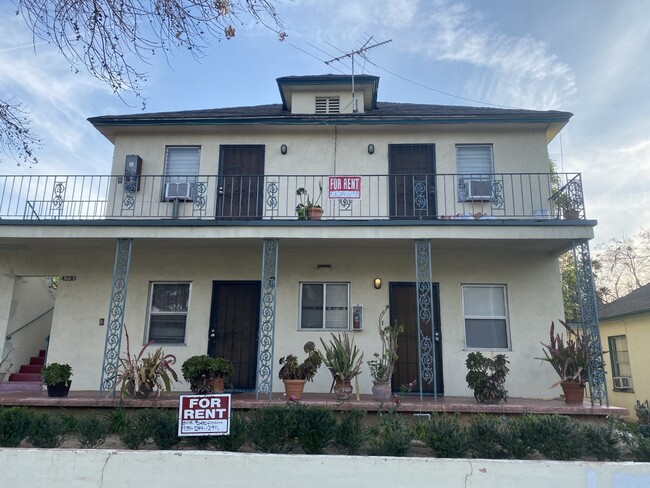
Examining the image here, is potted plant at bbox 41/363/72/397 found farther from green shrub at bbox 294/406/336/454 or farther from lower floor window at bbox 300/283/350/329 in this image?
green shrub at bbox 294/406/336/454

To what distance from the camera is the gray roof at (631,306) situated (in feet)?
41.1

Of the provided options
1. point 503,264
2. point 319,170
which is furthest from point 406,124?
point 503,264

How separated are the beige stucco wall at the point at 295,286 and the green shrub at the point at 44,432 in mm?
3453

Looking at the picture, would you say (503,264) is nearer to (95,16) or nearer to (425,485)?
(425,485)

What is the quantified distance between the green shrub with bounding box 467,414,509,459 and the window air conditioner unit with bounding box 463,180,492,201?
206 inches

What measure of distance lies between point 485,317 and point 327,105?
6.23 m

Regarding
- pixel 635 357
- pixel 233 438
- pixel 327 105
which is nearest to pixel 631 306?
pixel 635 357

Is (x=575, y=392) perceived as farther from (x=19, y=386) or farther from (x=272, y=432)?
(x=19, y=386)

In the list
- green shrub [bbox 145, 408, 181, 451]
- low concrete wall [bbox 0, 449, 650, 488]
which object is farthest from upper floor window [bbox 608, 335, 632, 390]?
green shrub [bbox 145, 408, 181, 451]

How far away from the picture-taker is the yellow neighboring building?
1238 cm

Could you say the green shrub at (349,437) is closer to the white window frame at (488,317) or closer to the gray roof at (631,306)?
the white window frame at (488,317)

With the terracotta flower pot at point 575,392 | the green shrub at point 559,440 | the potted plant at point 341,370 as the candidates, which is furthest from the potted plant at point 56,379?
the terracotta flower pot at point 575,392

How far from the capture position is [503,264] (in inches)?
374

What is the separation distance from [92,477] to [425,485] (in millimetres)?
3705
